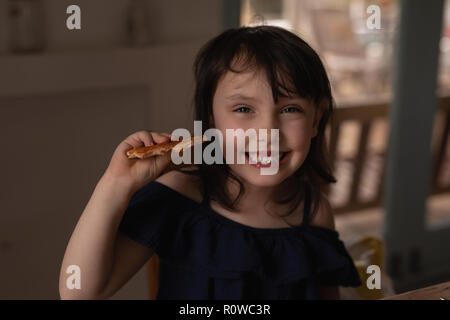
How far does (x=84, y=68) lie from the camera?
3.92ft

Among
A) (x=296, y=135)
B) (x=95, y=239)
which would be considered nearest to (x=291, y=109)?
(x=296, y=135)

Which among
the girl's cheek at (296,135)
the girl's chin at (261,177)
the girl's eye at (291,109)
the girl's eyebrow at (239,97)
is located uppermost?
the girl's eyebrow at (239,97)

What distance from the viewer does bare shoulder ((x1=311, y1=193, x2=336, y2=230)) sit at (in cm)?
87

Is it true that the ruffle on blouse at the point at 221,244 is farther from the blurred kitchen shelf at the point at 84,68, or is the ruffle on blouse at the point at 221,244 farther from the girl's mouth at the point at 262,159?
the blurred kitchen shelf at the point at 84,68

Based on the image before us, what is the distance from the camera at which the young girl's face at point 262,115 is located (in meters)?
0.66

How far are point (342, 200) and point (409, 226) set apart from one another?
28 cm

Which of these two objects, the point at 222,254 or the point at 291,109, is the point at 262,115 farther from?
the point at 222,254

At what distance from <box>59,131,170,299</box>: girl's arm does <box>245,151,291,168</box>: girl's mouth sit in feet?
0.38

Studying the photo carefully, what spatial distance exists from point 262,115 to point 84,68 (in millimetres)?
675

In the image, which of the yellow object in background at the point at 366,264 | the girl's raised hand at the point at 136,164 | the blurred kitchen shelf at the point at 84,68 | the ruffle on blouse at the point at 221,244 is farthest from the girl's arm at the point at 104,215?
the blurred kitchen shelf at the point at 84,68

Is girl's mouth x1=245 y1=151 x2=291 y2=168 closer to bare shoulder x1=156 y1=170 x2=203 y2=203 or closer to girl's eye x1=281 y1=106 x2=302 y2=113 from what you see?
girl's eye x1=281 y1=106 x2=302 y2=113

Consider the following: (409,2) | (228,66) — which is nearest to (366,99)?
(409,2)

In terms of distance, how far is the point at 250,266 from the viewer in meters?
0.77

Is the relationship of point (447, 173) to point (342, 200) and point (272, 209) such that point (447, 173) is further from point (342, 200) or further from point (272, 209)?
point (272, 209)
